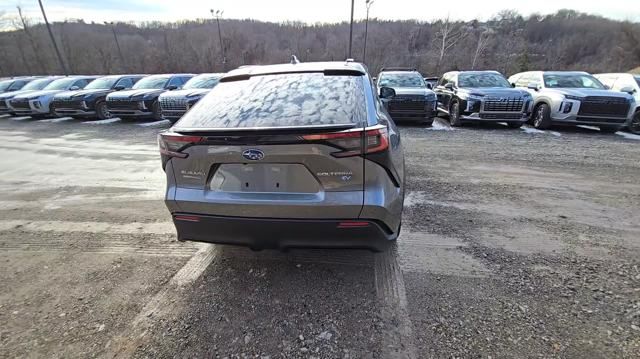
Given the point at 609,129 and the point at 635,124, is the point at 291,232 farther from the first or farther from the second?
the point at 635,124

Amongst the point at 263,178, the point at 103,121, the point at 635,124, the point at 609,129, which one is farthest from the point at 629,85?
the point at 103,121

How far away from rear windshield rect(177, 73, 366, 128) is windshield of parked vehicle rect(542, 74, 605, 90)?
9.47 metres

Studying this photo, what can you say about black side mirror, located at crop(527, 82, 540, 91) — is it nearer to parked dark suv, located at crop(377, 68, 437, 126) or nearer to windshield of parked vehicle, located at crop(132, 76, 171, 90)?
parked dark suv, located at crop(377, 68, 437, 126)

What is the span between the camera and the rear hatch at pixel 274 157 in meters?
2.01

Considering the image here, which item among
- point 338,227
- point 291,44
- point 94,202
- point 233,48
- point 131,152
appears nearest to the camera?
point 338,227

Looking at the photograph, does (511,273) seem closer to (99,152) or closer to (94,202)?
(94,202)

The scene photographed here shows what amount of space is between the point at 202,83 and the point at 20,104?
25.6 feet

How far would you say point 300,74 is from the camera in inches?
108

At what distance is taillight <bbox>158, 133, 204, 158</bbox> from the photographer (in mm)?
2178

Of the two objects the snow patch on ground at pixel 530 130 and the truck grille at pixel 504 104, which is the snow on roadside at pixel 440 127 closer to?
the truck grille at pixel 504 104

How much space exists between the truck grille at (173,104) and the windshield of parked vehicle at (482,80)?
27.5ft

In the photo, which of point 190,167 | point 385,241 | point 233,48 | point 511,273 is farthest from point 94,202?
point 233,48

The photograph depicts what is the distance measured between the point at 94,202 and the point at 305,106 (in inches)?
147

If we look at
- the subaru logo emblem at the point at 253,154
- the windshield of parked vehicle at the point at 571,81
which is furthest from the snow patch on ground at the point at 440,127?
the subaru logo emblem at the point at 253,154
